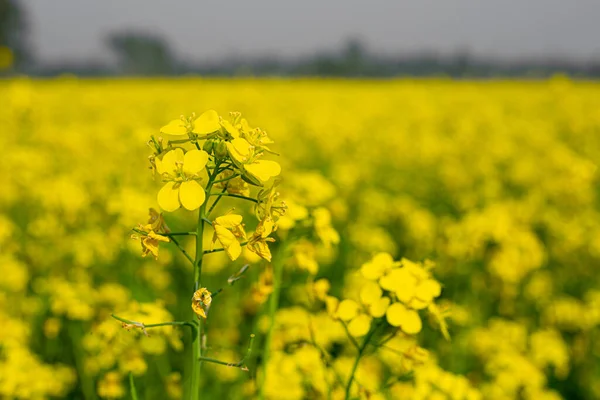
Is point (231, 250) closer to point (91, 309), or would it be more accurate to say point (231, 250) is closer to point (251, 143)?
point (251, 143)

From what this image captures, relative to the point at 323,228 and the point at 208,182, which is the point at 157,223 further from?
the point at 323,228

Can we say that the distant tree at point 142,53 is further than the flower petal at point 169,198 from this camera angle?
Yes

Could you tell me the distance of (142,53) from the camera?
68.8 meters

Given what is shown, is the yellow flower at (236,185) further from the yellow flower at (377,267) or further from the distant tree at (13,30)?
the distant tree at (13,30)

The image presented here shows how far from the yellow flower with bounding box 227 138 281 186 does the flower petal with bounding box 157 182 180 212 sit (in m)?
0.12

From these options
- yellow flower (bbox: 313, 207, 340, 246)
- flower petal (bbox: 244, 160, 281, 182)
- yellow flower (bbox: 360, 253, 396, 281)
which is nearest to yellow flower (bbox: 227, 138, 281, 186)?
flower petal (bbox: 244, 160, 281, 182)

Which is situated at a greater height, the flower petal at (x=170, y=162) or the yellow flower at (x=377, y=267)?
the flower petal at (x=170, y=162)

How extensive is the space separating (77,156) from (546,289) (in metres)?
3.92

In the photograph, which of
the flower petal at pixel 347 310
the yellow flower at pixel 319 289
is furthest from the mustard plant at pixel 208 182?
the yellow flower at pixel 319 289

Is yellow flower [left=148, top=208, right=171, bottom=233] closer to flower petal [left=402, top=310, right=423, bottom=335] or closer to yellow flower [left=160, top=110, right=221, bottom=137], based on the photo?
yellow flower [left=160, top=110, right=221, bottom=137]

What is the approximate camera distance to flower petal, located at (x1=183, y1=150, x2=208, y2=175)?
3.05 ft

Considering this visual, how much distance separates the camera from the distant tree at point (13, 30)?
152 ft

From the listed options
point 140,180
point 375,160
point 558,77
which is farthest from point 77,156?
point 558,77

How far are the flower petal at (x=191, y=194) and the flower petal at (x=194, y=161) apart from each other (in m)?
0.02
